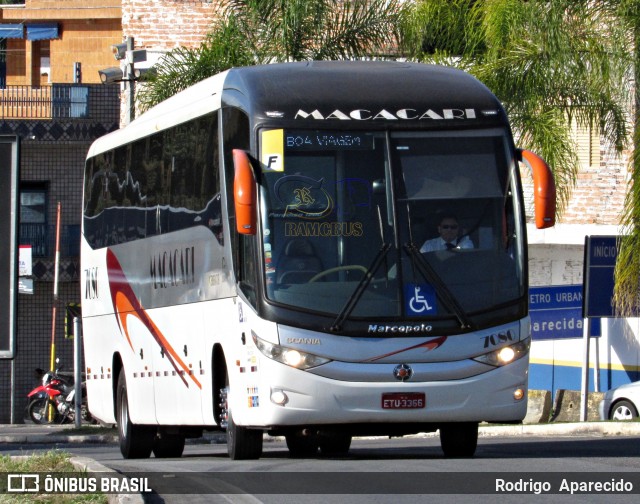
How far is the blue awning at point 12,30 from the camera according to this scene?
169 feet

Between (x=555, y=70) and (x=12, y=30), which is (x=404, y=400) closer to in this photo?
(x=555, y=70)

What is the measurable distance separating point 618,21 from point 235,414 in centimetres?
1134

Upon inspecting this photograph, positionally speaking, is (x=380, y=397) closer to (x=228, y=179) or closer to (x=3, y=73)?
(x=228, y=179)

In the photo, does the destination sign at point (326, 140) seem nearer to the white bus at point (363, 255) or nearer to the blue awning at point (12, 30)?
the white bus at point (363, 255)

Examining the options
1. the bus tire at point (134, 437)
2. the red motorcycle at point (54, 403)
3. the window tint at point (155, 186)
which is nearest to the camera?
the window tint at point (155, 186)

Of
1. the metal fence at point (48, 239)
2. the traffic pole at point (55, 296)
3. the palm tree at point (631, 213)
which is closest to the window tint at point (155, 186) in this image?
the palm tree at point (631, 213)

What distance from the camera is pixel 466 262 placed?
13.5 metres

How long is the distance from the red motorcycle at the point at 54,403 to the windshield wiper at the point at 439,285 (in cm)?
2396

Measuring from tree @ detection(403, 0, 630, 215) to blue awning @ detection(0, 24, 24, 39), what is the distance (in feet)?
97.6

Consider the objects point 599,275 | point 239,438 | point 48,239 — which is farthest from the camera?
point 48,239

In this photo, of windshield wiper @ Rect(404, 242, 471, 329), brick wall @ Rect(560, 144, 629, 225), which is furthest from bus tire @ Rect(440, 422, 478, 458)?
brick wall @ Rect(560, 144, 629, 225)

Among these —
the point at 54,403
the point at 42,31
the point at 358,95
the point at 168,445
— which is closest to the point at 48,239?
the point at 54,403

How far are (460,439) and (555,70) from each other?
992 centimetres

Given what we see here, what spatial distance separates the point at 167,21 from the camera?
119 ft
